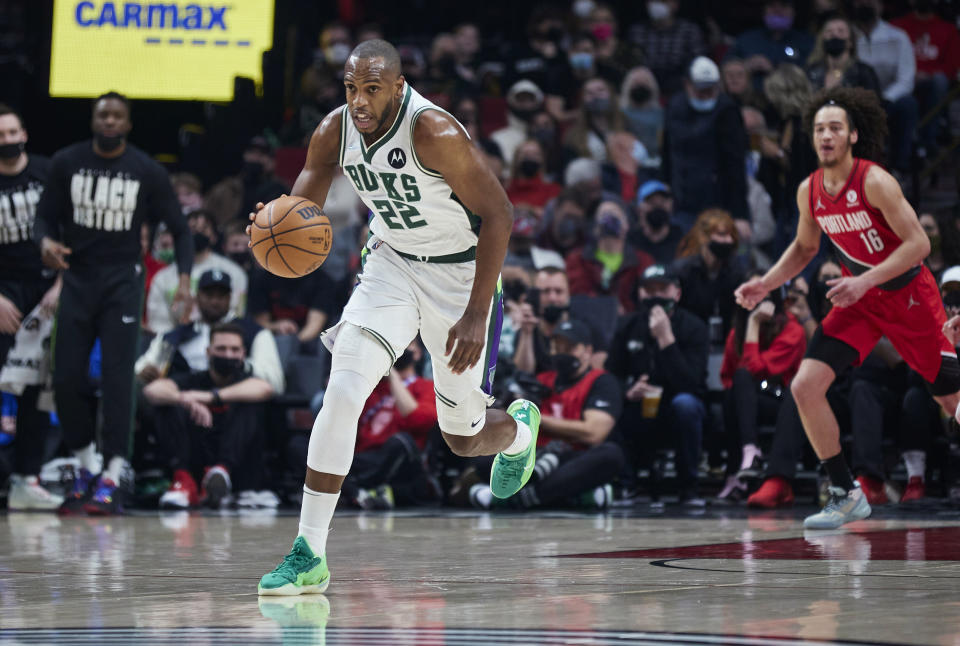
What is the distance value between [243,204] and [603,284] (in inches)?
141

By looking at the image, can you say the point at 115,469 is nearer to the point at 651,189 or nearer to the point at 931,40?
the point at 651,189

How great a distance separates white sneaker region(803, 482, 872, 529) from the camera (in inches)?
258

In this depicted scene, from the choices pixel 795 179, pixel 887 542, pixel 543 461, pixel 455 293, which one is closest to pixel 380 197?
pixel 455 293

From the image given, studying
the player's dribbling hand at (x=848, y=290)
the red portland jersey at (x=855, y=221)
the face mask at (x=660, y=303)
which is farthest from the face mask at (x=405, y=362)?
the player's dribbling hand at (x=848, y=290)

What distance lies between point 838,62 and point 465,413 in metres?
6.57

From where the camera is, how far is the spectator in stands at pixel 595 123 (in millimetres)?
12312

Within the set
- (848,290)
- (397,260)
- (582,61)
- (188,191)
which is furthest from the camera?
(582,61)

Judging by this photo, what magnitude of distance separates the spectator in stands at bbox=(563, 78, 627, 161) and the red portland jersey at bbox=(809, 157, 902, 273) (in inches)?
227

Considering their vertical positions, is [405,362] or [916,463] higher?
[405,362]

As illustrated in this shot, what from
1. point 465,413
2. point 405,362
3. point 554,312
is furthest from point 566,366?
point 465,413

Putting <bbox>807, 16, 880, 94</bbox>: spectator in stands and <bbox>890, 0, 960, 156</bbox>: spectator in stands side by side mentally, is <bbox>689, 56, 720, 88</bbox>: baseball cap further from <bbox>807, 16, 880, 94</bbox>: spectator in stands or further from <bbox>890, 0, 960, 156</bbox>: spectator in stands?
<bbox>890, 0, 960, 156</bbox>: spectator in stands

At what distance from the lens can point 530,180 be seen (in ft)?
38.7

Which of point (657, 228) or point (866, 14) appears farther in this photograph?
point (866, 14)

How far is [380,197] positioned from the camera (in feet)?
15.5
